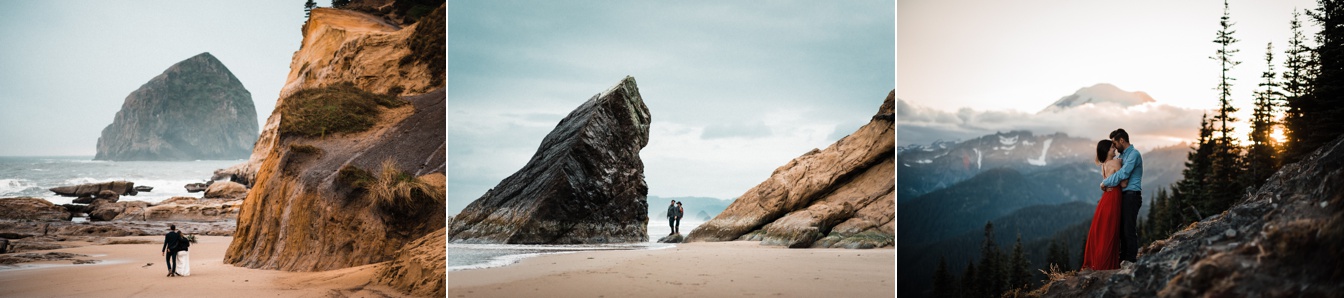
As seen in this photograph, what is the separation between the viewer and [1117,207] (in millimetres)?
4895

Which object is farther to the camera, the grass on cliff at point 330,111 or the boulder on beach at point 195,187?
the boulder on beach at point 195,187

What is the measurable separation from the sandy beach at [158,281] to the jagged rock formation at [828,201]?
10.1 feet

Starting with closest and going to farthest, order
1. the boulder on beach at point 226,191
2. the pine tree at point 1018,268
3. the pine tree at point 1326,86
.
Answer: the pine tree at point 1326,86
the pine tree at point 1018,268
the boulder on beach at point 226,191

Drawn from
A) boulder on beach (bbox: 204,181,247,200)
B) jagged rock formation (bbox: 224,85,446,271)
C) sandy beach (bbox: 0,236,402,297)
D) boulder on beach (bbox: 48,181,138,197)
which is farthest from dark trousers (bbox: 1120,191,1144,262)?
boulder on beach (bbox: 204,181,247,200)

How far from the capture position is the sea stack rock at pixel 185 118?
755 cm

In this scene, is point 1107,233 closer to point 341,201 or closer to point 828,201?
point 828,201

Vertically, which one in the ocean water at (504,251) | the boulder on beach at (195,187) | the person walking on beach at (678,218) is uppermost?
the boulder on beach at (195,187)

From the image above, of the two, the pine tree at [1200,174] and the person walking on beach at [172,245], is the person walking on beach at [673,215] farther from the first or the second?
the pine tree at [1200,174]

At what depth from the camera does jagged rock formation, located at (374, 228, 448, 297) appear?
235 inches

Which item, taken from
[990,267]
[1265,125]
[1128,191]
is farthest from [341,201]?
[1265,125]

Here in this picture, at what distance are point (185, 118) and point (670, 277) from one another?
6.40 m

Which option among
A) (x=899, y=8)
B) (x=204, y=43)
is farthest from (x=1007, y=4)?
(x=204, y=43)

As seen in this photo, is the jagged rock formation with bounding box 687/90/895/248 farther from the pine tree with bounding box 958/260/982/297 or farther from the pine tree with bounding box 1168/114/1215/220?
the pine tree with bounding box 1168/114/1215/220

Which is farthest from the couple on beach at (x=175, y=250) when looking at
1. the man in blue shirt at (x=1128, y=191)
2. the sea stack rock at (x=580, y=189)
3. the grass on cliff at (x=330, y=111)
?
the man in blue shirt at (x=1128, y=191)
